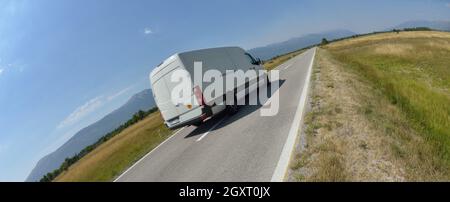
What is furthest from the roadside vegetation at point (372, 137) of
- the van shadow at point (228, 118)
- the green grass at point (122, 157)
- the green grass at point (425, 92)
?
the green grass at point (122, 157)

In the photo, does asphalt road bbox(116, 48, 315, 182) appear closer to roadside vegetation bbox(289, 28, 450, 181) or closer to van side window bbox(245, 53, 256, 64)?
roadside vegetation bbox(289, 28, 450, 181)

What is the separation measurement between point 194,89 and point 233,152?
13.9 feet

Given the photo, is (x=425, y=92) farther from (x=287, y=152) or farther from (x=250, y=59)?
(x=287, y=152)

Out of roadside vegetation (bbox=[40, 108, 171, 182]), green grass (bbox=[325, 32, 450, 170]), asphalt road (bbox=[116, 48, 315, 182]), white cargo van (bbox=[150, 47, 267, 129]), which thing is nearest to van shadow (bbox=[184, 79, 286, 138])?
asphalt road (bbox=[116, 48, 315, 182])

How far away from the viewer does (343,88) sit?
12.1m

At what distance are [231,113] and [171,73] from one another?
3.01 m

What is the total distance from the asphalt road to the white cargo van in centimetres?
73

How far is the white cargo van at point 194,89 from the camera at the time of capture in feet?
40.1

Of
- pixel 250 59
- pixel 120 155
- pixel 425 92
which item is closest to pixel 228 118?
pixel 250 59

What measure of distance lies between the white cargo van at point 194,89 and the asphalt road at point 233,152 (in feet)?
2.40

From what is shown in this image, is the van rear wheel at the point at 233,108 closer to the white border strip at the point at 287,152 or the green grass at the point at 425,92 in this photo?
the white border strip at the point at 287,152
